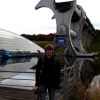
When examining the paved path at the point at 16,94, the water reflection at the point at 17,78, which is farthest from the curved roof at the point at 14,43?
the paved path at the point at 16,94

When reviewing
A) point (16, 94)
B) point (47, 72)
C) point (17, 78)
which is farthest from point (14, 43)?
point (47, 72)

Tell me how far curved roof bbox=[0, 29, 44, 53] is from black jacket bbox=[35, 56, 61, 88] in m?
62.6

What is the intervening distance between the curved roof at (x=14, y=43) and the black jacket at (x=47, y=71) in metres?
62.6

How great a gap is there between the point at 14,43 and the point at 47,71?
228 feet

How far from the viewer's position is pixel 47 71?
23.4ft

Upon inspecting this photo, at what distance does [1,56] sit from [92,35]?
27669mm

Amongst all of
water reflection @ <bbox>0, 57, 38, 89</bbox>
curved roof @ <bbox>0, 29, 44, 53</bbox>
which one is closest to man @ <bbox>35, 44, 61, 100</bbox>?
water reflection @ <bbox>0, 57, 38, 89</bbox>

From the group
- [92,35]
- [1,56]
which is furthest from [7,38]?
[92,35]

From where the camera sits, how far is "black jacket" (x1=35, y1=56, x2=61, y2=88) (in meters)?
7.08

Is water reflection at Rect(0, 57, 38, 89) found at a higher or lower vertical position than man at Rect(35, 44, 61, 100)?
lower

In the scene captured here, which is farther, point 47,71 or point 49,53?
point 47,71

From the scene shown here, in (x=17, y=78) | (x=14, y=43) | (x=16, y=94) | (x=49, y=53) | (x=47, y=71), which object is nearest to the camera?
(x=49, y=53)

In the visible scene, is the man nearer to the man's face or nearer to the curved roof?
the man's face

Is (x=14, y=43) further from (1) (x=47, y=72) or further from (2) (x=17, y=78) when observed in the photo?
(1) (x=47, y=72)
